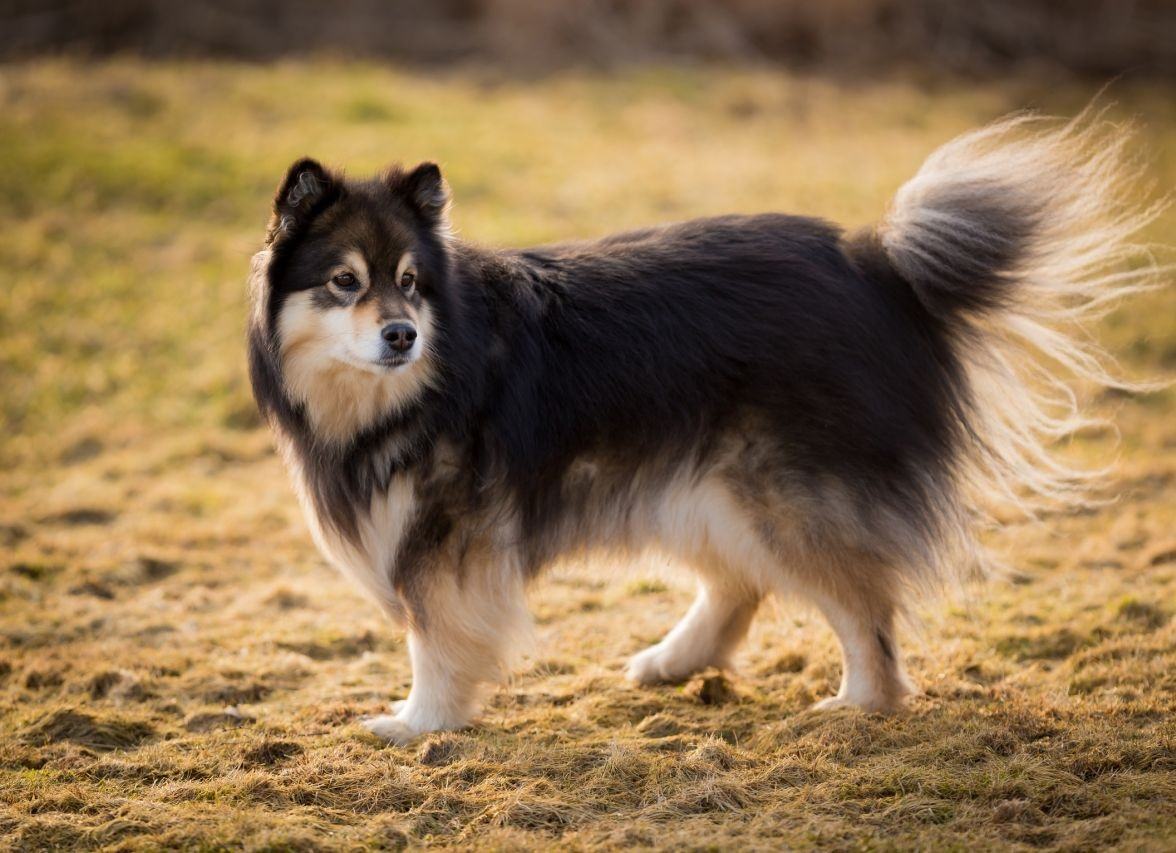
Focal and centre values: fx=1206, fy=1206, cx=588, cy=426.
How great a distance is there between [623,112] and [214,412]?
26.6 feet

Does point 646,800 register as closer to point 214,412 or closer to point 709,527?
point 709,527

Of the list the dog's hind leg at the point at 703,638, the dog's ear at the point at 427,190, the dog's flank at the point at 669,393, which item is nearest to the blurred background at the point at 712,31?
the dog's ear at the point at 427,190

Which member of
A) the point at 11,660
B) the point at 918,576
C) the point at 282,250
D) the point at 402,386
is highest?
the point at 282,250

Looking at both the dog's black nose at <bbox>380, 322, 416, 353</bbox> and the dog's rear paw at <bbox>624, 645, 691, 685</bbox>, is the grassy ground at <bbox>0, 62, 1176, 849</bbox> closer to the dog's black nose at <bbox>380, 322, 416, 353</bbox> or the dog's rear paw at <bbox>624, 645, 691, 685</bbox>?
the dog's rear paw at <bbox>624, 645, 691, 685</bbox>

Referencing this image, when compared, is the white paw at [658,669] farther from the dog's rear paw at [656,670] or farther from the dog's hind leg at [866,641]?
the dog's hind leg at [866,641]

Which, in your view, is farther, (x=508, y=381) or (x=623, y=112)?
(x=623, y=112)

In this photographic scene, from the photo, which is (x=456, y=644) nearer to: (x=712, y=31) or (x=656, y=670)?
(x=656, y=670)

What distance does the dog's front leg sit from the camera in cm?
451

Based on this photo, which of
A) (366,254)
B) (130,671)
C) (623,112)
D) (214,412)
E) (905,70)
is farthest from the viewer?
(905,70)

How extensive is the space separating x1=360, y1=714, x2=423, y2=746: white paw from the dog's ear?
1883mm

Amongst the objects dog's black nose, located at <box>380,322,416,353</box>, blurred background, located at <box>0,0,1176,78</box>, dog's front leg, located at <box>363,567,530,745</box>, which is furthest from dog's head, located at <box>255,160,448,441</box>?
blurred background, located at <box>0,0,1176,78</box>

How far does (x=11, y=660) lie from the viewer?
17.1 feet

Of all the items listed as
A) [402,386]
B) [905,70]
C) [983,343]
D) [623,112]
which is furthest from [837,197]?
[402,386]

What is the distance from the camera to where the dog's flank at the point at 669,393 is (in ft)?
14.3
